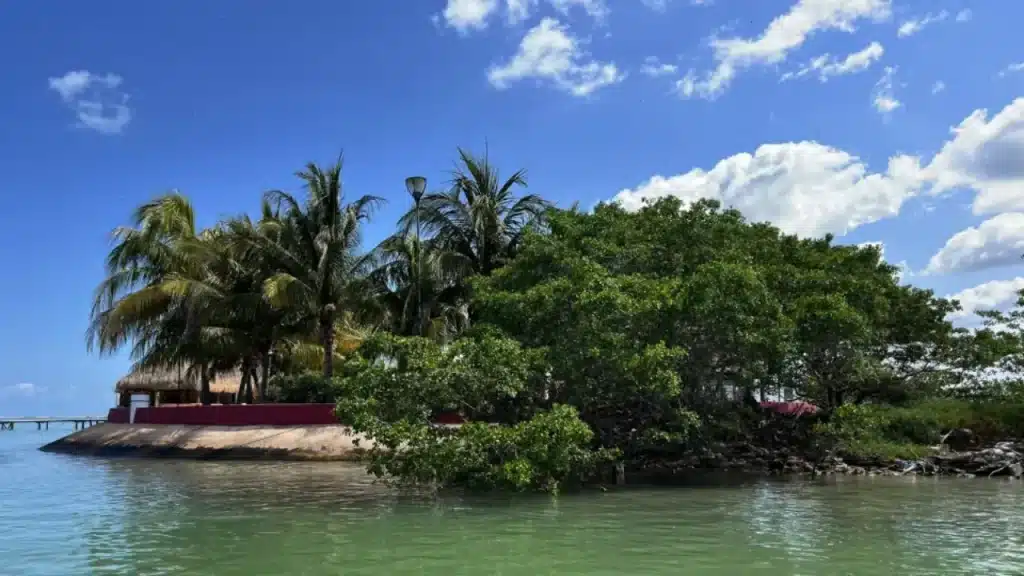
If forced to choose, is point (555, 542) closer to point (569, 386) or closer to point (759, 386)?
point (569, 386)

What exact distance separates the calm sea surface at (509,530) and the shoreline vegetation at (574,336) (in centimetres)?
144

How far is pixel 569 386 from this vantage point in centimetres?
1669

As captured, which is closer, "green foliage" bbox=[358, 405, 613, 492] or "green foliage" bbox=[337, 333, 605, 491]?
"green foliage" bbox=[358, 405, 613, 492]

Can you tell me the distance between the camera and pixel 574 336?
15.8 m

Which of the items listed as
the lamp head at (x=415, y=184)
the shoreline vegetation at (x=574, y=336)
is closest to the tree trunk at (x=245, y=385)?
the shoreline vegetation at (x=574, y=336)

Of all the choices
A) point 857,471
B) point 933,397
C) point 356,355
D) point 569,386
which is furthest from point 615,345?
point 933,397

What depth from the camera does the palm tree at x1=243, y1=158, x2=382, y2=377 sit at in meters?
27.6

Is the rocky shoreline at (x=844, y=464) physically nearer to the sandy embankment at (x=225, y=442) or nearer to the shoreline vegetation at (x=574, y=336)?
the shoreline vegetation at (x=574, y=336)

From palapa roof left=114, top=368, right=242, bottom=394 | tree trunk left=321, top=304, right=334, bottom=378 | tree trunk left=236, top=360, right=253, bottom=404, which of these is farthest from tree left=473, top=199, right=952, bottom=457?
palapa roof left=114, top=368, right=242, bottom=394

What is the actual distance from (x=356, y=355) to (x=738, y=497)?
7.60 m

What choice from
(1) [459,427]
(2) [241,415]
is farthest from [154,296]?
(1) [459,427]

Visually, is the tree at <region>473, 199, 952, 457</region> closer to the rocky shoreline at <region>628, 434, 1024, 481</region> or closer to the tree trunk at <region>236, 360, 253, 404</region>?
the rocky shoreline at <region>628, 434, 1024, 481</region>

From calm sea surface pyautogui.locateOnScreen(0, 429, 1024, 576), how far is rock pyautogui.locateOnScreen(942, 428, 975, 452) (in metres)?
3.93

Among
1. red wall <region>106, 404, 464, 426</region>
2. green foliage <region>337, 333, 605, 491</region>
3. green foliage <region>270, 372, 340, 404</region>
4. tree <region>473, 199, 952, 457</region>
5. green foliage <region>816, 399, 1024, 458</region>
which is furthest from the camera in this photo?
green foliage <region>270, 372, 340, 404</region>
